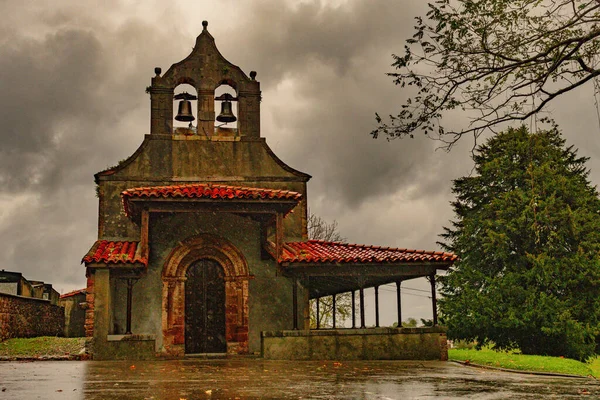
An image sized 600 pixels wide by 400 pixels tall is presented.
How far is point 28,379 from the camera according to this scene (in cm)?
1054

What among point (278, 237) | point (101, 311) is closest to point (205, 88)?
point (278, 237)

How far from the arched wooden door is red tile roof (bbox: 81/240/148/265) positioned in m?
1.83

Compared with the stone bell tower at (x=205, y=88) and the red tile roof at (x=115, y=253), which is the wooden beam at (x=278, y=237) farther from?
the stone bell tower at (x=205, y=88)

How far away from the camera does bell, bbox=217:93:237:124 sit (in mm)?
20458

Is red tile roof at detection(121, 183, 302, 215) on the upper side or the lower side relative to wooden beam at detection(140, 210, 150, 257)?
upper

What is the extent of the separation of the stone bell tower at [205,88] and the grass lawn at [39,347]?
7.27 metres

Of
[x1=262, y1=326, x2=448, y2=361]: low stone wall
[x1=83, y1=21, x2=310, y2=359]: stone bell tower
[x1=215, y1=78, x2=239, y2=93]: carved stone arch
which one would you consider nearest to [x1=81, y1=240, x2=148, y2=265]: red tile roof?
[x1=83, y1=21, x2=310, y2=359]: stone bell tower

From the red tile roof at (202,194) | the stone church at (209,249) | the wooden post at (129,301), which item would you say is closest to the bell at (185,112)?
the stone church at (209,249)

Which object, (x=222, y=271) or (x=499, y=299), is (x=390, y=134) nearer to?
(x=222, y=271)

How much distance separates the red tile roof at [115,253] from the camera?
16641 millimetres

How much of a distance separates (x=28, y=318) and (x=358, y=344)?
17503 millimetres

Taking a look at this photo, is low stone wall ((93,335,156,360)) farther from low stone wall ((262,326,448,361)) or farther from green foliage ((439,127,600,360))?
green foliage ((439,127,600,360))

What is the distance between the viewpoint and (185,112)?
795 inches

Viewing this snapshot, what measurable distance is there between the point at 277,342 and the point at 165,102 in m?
8.50
